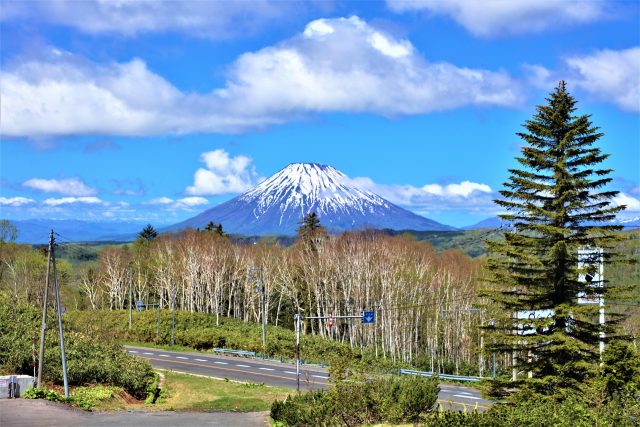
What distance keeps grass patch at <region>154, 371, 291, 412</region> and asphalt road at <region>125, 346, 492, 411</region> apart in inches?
97.3

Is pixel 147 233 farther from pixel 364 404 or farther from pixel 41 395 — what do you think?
pixel 364 404

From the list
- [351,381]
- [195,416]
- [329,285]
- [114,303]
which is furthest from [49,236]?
[114,303]

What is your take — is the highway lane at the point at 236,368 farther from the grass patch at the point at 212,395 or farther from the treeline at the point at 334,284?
the treeline at the point at 334,284

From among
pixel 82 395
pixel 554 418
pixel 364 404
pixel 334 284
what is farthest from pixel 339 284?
pixel 554 418

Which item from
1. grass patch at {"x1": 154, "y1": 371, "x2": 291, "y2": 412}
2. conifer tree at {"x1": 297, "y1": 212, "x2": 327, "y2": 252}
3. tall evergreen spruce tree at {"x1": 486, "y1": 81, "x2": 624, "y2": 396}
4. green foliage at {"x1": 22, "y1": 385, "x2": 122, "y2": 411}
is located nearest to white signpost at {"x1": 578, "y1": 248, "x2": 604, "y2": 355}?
tall evergreen spruce tree at {"x1": 486, "y1": 81, "x2": 624, "y2": 396}

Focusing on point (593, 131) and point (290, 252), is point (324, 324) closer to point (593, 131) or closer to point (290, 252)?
point (290, 252)

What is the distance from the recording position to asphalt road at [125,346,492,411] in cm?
4534

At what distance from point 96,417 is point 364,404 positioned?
42.0ft

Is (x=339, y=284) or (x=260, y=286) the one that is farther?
(x=339, y=284)

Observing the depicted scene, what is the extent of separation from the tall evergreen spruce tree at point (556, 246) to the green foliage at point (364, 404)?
549 centimetres

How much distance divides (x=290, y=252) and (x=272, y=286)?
25.5ft

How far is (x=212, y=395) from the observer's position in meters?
40.5

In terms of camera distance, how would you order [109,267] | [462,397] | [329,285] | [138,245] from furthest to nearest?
[138,245] → [109,267] → [329,285] → [462,397]

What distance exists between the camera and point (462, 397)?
145 ft
